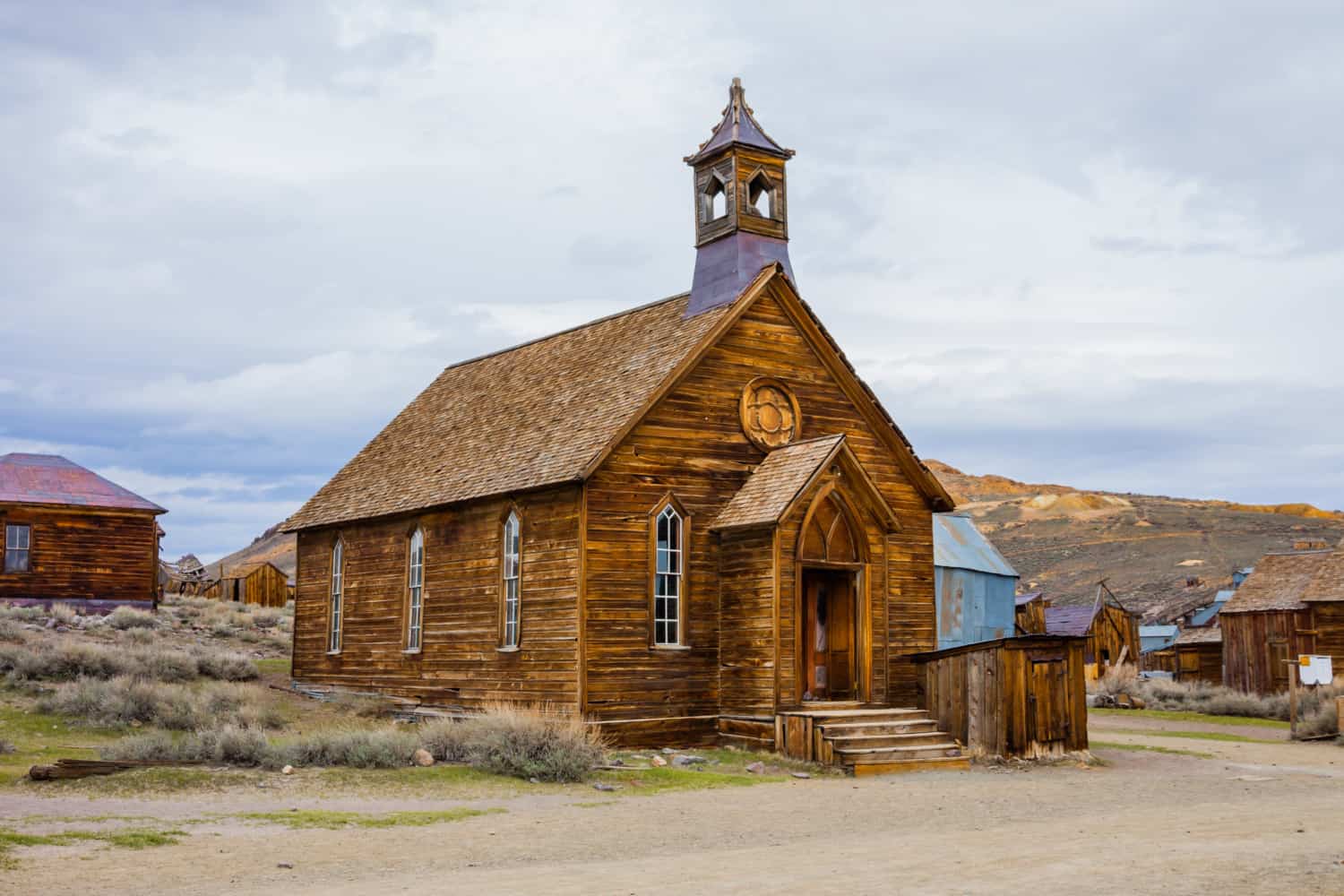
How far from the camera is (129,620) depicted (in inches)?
1494

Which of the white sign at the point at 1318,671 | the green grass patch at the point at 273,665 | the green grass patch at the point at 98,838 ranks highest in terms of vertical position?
the white sign at the point at 1318,671

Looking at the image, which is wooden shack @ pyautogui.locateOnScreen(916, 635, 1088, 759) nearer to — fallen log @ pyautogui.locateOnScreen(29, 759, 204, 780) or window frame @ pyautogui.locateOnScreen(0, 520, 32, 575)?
fallen log @ pyautogui.locateOnScreen(29, 759, 204, 780)

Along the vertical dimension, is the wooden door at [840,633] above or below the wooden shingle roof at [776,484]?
below

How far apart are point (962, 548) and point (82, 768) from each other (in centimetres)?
2875

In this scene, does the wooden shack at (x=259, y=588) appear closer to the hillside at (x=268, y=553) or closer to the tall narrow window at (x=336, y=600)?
the tall narrow window at (x=336, y=600)

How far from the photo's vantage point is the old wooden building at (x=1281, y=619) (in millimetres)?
37781

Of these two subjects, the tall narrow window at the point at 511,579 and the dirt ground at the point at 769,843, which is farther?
the tall narrow window at the point at 511,579

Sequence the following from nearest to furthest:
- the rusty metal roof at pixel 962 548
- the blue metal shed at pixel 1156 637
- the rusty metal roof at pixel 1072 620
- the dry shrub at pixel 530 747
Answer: the dry shrub at pixel 530 747, the rusty metal roof at pixel 962 548, the rusty metal roof at pixel 1072 620, the blue metal shed at pixel 1156 637

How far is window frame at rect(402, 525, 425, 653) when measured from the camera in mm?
24688

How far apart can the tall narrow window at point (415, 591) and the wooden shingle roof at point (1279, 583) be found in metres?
27.1

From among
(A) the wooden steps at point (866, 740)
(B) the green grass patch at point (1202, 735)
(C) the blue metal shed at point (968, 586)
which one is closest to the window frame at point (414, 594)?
(A) the wooden steps at point (866, 740)

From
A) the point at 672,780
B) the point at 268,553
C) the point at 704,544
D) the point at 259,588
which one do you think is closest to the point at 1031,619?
the point at 704,544

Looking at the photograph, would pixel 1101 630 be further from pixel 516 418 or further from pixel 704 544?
pixel 704 544

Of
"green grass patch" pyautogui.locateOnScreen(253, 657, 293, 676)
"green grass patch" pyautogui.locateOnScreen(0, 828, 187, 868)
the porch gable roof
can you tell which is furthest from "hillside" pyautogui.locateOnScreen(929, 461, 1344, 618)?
"green grass patch" pyautogui.locateOnScreen(0, 828, 187, 868)
